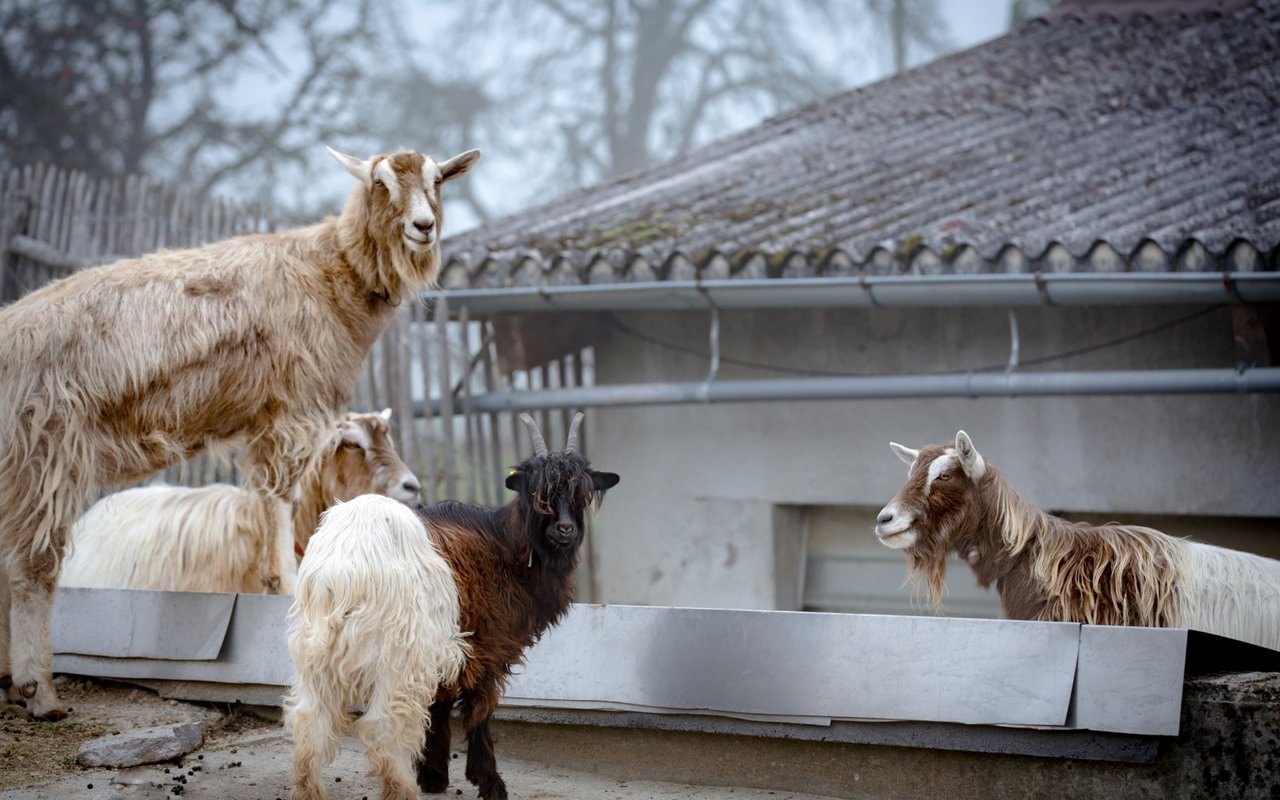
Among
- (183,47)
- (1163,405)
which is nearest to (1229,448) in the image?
(1163,405)

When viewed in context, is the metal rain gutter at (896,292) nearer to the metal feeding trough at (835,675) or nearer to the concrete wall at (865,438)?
the concrete wall at (865,438)

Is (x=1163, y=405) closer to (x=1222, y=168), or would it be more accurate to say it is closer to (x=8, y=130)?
(x=1222, y=168)

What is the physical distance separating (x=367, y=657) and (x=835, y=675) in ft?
5.44

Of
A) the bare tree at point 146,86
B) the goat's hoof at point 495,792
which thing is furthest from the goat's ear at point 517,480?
the bare tree at point 146,86

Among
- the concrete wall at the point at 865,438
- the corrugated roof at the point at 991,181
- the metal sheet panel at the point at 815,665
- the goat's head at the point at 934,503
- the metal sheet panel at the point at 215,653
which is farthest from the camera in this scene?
the concrete wall at the point at 865,438

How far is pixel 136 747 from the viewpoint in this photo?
186 inches

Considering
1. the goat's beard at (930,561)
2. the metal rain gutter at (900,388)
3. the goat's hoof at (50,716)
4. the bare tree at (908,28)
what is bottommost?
the goat's hoof at (50,716)

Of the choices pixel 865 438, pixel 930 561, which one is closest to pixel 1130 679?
pixel 930 561

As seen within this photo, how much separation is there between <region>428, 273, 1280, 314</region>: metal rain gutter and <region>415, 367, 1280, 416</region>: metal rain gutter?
1.26ft

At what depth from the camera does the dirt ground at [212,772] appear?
450cm

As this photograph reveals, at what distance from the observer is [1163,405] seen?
7203 millimetres

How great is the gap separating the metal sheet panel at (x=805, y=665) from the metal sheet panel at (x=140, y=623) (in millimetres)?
1355

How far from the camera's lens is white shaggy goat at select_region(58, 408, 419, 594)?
5.85 m

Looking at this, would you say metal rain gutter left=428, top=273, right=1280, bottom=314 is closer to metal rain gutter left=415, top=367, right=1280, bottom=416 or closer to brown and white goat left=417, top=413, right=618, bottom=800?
metal rain gutter left=415, top=367, right=1280, bottom=416
